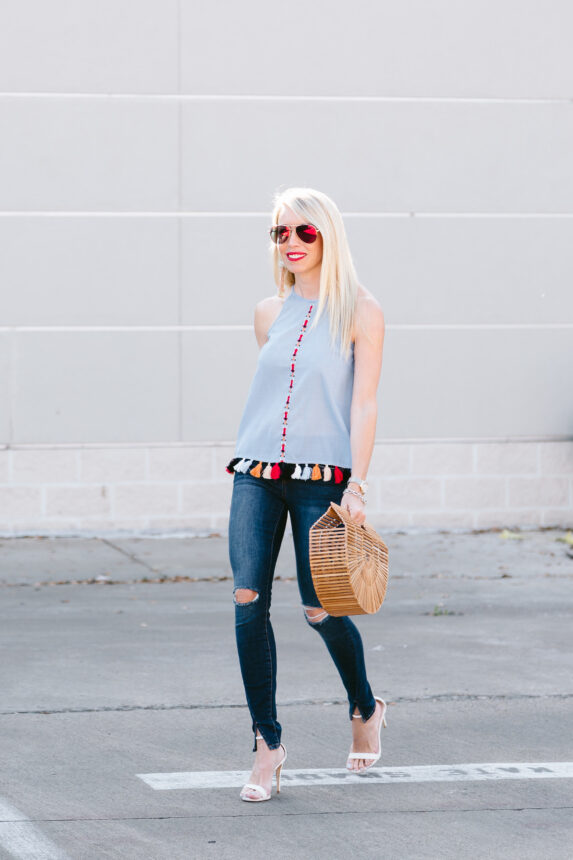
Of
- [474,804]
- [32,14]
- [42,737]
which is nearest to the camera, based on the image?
[474,804]

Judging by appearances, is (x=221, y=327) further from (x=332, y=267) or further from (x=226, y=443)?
(x=332, y=267)

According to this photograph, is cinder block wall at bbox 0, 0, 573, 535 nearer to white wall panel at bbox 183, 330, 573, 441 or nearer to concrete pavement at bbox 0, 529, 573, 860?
white wall panel at bbox 183, 330, 573, 441

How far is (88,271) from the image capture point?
37.6 ft

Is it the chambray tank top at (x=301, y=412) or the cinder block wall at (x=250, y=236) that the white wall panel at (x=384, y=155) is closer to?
the cinder block wall at (x=250, y=236)

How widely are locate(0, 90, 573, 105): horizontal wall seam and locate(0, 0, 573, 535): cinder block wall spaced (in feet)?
0.05

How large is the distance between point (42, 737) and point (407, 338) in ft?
22.3

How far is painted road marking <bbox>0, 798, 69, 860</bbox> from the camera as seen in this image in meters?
4.20

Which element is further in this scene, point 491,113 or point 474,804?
point 491,113

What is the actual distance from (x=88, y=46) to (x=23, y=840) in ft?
27.1

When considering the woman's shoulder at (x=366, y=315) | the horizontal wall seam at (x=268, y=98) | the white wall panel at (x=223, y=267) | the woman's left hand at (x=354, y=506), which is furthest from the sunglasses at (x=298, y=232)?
the horizontal wall seam at (x=268, y=98)

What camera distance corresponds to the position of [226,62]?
1157cm

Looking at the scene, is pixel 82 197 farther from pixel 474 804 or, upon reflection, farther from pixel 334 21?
pixel 474 804

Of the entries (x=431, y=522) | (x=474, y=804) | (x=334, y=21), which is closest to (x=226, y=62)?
(x=334, y=21)

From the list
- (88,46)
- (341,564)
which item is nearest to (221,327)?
(88,46)
